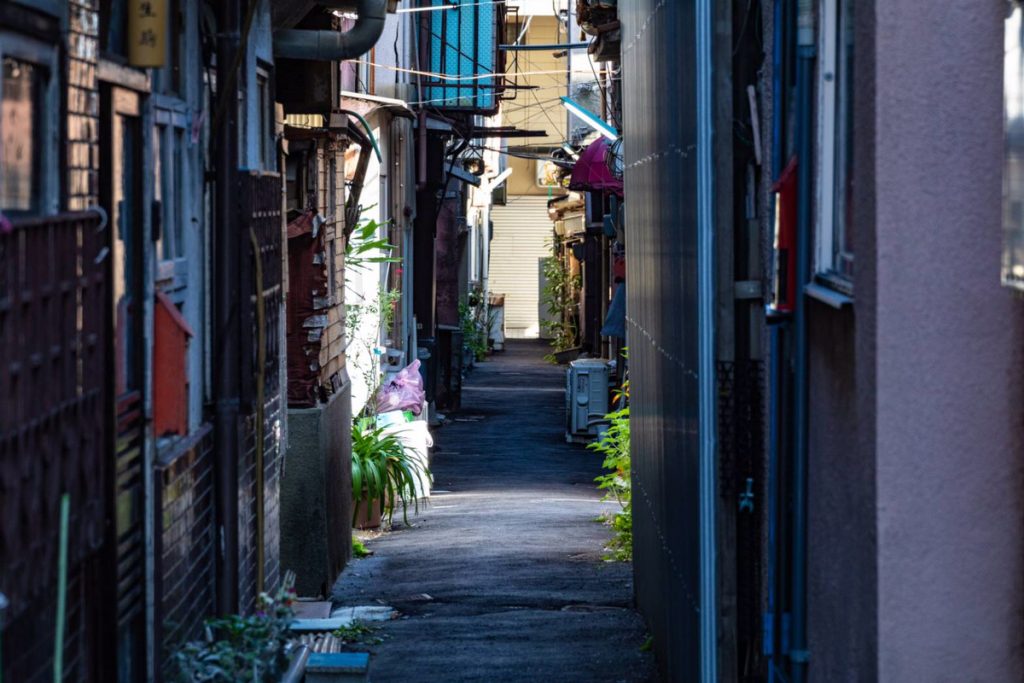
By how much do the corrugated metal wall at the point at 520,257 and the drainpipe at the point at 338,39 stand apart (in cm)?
3931

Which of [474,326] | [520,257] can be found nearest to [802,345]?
[474,326]

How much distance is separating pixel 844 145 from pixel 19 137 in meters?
2.56

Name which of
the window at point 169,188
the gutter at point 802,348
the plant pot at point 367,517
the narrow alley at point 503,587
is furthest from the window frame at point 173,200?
the plant pot at point 367,517

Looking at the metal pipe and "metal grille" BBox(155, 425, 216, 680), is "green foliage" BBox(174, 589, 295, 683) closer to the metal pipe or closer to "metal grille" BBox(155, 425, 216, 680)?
"metal grille" BBox(155, 425, 216, 680)

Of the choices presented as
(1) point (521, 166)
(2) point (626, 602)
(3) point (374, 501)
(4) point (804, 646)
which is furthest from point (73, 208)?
(1) point (521, 166)

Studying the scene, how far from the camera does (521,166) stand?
49969mm

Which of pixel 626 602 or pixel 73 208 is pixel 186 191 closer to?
pixel 73 208

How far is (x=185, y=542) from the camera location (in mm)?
6160

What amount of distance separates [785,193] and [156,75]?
92.1 inches

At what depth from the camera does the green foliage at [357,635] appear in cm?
969

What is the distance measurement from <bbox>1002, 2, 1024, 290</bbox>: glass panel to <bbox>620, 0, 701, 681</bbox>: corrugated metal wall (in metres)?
2.84

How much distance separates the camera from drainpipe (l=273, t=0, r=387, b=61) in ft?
29.7

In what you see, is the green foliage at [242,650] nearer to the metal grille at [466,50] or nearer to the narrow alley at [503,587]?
the narrow alley at [503,587]

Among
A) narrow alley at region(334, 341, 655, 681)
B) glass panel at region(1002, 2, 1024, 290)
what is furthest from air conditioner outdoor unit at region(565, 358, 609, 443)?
glass panel at region(1002, 2, 1024, 290)
